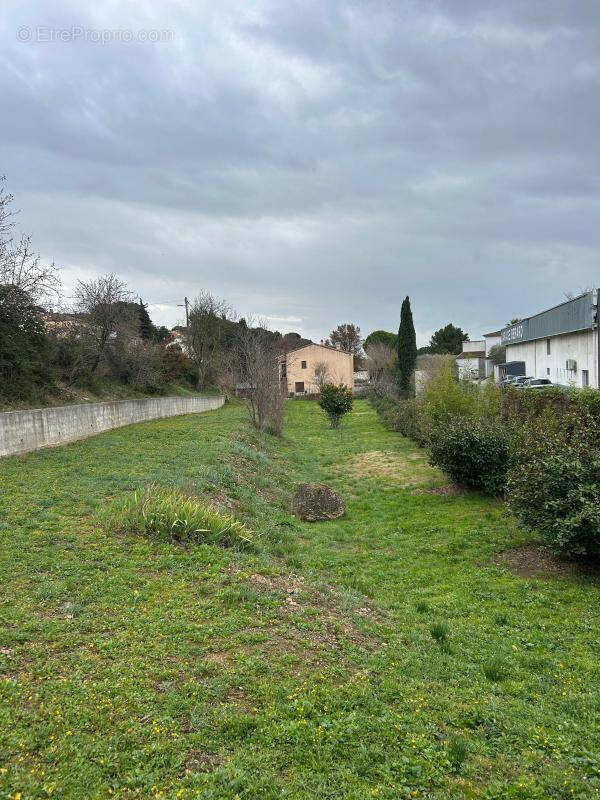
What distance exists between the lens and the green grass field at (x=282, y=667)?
2668mm

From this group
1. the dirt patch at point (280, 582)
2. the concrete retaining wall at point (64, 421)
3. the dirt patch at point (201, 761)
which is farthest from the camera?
the concrete retaining wall at point (64, 421)

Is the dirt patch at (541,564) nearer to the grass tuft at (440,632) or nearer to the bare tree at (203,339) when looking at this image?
the grass tuft at (440,632)

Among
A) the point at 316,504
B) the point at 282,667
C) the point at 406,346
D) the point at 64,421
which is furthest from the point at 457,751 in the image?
the point at 406,346

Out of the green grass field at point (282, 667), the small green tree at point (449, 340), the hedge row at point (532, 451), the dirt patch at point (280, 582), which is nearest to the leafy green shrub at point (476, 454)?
the hedge row at point (532, 451)

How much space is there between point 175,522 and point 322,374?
143 feet

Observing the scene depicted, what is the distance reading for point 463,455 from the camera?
10.9 meters

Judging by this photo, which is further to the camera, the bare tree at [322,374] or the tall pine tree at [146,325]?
the bare tree at [322,374]

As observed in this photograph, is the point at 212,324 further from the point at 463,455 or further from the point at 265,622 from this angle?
the point at 265,622

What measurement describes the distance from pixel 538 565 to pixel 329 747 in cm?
510

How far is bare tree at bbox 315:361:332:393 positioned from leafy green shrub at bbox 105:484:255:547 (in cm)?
4216

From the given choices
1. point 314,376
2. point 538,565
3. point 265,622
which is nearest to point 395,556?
point 538,565

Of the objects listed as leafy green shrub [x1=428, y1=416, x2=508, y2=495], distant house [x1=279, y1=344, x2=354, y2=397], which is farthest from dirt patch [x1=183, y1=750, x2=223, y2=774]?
distant house [x1=279, y1=344, x2=354, y2=397]

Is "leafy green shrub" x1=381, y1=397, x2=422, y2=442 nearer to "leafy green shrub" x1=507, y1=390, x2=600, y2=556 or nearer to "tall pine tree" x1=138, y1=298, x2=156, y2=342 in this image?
"leafy green shrub" x1=507, y1=390, x2=600, y2=556

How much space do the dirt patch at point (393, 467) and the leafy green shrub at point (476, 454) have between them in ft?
6.62
